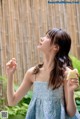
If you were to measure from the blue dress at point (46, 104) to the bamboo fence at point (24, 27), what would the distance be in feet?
4.79

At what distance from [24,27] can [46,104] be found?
1.72 m

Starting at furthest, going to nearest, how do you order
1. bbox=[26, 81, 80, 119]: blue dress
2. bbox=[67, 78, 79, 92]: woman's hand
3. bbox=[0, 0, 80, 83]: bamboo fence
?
bbox=[0, 0, 80, 83]: bamboo fence, bbox=[26, 81, 80, 119]: blue dress, bbox=[67, 78, 79, 92]: woman's hand

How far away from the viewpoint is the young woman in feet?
6.40

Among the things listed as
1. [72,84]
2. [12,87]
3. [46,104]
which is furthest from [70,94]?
[12,87]

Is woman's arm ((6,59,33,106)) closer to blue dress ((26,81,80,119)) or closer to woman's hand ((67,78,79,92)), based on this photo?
blue dress ((26,81,80,119))

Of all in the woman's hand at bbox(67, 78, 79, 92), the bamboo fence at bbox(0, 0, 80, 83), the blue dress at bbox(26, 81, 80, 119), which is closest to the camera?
the woman's hand at bbox(67, 78, 79, 92)

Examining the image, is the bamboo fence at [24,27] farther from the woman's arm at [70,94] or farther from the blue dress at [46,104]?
the woman's arm at [70,94]

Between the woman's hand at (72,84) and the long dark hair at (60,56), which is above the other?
the long dark hair at (60,56)

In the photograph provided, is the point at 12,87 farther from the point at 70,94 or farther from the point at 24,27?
the point at 24,27

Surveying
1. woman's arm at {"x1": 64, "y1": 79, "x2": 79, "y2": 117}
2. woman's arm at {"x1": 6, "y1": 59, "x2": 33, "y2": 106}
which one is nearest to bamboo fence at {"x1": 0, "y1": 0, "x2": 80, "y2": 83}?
woman's arm at {"x1": 6, "y1": 59, "x2": 33, "y2": 106}

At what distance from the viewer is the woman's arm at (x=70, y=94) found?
180 cm

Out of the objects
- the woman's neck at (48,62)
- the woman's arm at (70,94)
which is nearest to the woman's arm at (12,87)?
the woman's neck at (48,62)

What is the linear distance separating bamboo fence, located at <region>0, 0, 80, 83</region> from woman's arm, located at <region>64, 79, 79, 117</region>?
1585 millimetres

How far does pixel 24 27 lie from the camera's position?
11.7 ft
